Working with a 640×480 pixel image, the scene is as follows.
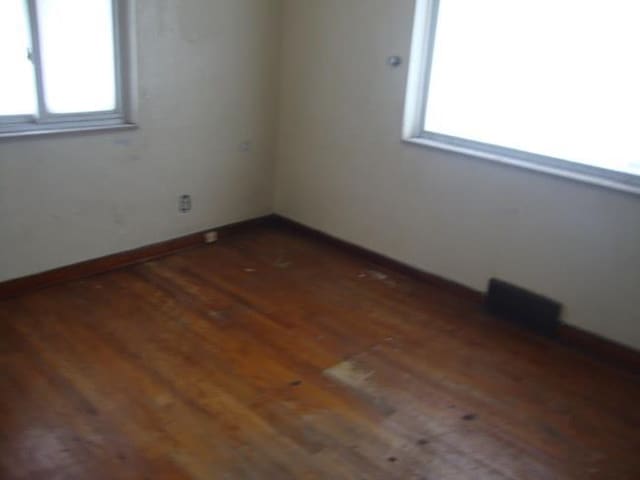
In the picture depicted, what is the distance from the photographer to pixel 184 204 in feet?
12.1

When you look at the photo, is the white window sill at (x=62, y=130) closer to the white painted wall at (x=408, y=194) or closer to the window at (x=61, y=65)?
the window at (x=61, y=65)

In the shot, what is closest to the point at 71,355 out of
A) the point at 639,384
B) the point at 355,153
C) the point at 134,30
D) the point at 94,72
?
the point at 94,72

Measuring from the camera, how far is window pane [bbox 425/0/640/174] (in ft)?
8.71

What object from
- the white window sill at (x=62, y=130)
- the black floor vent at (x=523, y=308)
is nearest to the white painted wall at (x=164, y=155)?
the white window sill at (x=62, y=130)

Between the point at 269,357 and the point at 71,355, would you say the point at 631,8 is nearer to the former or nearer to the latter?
the point at 269,357

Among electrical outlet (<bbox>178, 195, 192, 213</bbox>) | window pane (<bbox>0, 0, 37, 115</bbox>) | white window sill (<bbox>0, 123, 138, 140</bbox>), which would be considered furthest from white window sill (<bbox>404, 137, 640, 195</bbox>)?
window pane (<bbox>0, 0, 37, 115</bbox>)

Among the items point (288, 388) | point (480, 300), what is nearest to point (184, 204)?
point (288, 388)

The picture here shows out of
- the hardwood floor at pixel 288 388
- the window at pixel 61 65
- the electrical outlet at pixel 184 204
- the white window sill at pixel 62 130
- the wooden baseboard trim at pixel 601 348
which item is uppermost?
the window at pixel 61 65

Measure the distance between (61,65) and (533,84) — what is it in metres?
2.35

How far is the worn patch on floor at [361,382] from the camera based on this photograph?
7.92 ft

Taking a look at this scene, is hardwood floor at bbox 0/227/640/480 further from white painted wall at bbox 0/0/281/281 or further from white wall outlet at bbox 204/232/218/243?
white wall outlet at bbox 204/232/218/243

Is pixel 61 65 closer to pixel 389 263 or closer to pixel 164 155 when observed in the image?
pixel 164 155

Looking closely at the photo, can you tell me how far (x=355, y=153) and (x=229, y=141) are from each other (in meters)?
0.82

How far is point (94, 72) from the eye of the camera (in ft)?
10.3
